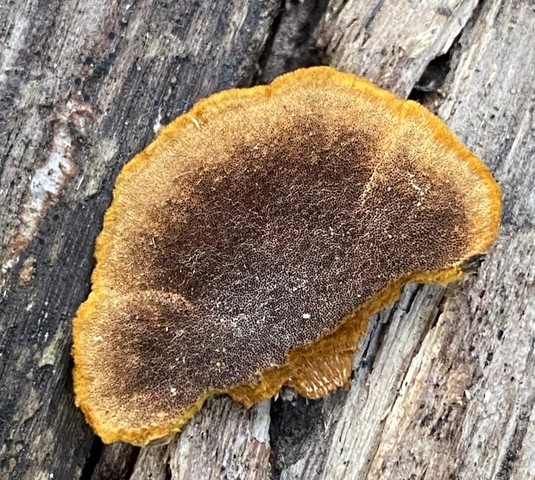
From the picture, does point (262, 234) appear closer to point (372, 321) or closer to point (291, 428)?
point (372, 321)

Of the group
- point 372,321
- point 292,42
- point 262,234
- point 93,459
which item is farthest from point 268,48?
point 93,459

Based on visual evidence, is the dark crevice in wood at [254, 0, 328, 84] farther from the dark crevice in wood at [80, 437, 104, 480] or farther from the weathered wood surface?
the dark crevice in wood at [80, 437, 104, 480]

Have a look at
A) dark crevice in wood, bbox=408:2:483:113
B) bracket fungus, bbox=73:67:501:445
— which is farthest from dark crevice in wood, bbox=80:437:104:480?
dark crevice in wood, bbox=408:2:483:113

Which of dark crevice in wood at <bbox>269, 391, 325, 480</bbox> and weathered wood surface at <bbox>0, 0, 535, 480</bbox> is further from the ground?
weathered wood surface at <bbox>0, 0, 535, 480</bbox>

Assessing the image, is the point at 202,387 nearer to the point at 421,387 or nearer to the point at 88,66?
the point at 421,387

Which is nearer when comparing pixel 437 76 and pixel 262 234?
pixel 262 234

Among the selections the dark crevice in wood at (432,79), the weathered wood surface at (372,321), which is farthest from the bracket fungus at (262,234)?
the dark crevice in wood at (432,79)
